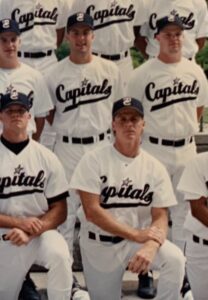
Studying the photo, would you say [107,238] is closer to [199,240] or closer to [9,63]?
[199,240]

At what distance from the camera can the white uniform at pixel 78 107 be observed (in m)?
6.98

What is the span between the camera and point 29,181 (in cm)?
606

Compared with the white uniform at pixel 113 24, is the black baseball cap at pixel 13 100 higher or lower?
lower

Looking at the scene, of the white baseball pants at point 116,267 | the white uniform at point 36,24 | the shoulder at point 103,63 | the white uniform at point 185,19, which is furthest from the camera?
the white uniform at point 185,19

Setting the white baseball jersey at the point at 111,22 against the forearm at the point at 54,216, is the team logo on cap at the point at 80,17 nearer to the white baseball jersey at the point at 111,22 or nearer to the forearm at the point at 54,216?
the white baseball jersey at the point at 111,22

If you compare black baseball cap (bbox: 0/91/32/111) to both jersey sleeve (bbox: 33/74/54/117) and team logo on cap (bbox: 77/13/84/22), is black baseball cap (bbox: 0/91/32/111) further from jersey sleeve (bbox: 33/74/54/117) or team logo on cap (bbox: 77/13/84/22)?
team logo on cap (bbox: 77/13/84/22)

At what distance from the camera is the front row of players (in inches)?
233

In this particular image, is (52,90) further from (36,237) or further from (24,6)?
(36,237)

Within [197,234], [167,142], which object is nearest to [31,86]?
[167,142]

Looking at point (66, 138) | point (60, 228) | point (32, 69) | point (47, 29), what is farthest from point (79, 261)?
point (47, 29)

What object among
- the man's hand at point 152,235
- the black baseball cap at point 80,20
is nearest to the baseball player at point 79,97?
the black baseball cap at point 80,20

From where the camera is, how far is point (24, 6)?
7566mm

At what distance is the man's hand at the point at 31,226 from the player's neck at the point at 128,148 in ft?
2.47

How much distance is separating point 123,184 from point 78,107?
1.10 meters
